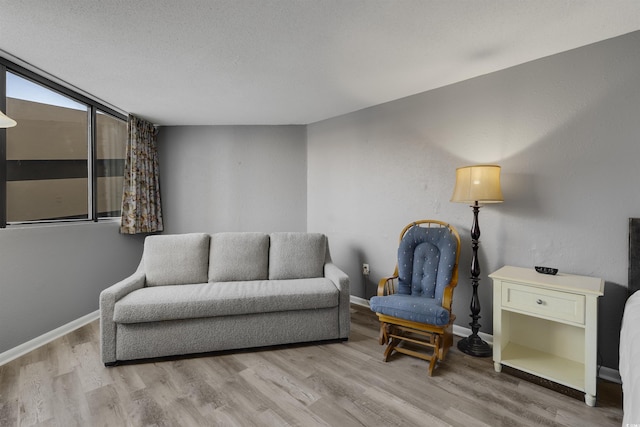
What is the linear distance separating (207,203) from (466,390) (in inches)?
139

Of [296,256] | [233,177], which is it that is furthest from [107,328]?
[233,177]

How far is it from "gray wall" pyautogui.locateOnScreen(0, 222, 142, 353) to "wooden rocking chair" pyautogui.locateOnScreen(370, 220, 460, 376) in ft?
9.11

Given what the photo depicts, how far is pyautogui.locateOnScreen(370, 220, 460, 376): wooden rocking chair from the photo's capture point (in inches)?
79.7

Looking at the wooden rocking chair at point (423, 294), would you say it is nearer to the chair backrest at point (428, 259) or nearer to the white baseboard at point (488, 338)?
the chair backrest at point (428, 259)

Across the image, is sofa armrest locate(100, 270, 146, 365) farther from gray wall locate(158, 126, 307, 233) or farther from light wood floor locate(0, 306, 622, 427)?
gray wall locate(158, 126, 307, 233)

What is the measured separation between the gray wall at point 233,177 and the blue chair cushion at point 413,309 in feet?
6.77

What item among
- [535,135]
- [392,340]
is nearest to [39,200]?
[392,340]

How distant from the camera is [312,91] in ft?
9.10

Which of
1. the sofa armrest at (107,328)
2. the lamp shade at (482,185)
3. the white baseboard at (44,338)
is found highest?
the lamp shade at (482,185)

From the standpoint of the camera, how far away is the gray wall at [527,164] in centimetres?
188

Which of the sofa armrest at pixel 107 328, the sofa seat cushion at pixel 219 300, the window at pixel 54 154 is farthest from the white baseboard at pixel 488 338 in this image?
the window at pixel 54 154

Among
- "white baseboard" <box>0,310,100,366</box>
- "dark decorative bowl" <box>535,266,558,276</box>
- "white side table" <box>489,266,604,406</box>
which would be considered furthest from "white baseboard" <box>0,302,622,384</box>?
"dark decorative bowl" <box>535,266,558,276</box>

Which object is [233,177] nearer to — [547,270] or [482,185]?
[482,185]

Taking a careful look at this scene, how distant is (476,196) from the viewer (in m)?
2.10
